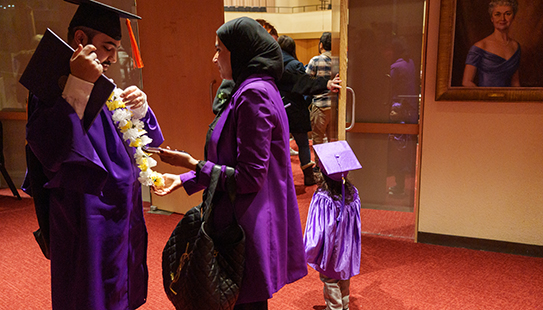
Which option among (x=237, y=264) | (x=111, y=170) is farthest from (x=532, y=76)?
(x=111, y=170)

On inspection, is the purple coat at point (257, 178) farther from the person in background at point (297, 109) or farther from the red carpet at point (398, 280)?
the person in background at point (297, 109)

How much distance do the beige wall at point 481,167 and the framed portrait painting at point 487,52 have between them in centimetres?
9

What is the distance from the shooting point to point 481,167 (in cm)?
321

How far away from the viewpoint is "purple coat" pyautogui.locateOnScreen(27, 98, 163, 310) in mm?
1260

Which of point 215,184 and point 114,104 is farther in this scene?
point 114,104

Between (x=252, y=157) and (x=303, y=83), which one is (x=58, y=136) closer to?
(x=252, y=157)

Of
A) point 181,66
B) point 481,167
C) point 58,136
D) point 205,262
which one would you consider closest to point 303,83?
point 181,66

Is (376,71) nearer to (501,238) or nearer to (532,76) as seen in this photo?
(532,76)

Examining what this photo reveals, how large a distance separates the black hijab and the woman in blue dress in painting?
2.22m

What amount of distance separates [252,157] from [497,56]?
2.54 metres

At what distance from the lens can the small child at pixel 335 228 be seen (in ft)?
7.18

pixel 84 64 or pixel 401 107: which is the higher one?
pixel 84 64

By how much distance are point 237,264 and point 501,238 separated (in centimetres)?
272

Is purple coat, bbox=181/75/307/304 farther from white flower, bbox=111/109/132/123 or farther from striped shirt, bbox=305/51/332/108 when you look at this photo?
striped shirt, bbox=305/51/332/108
